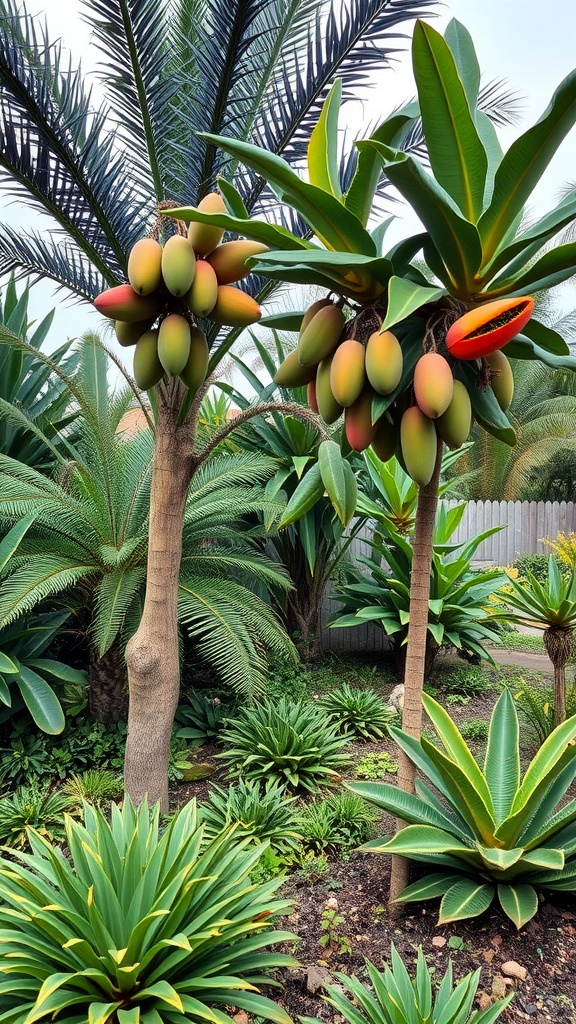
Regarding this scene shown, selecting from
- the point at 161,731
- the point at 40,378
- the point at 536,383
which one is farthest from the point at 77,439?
the point at 536,383

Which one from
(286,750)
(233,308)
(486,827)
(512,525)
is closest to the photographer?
(233,308)

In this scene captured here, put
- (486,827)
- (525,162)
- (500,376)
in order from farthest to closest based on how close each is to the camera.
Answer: (486,827) < (500,376) < (525,162)

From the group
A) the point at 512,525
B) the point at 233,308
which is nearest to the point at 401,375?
the point at 233,308

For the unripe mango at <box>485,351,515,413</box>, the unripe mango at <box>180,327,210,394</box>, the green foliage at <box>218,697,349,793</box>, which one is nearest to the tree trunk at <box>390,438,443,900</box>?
the unripe mango at <box>485,351,515,413</box>

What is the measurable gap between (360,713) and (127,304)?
3503 millimetres

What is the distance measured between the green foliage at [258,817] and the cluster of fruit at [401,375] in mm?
1882

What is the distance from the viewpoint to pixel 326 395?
1.86 meters

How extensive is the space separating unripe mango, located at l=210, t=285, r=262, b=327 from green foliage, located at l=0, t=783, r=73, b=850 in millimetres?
2618

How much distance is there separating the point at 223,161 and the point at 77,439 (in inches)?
128

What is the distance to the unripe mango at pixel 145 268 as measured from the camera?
5.70 ft

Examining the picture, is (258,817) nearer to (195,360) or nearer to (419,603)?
(419,603)

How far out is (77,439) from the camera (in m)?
6.02

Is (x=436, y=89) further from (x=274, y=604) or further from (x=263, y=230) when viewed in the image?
(x=274, y=604)

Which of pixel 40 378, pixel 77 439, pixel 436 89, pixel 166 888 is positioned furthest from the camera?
pixel 77 439
